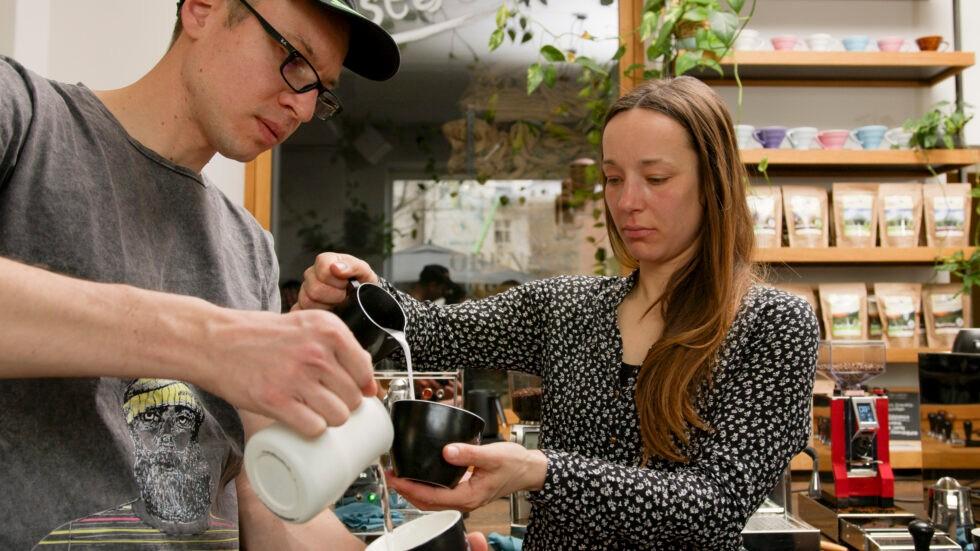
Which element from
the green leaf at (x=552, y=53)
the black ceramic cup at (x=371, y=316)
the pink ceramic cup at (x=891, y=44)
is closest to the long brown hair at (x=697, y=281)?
the black ceramic cup at (x=371, y=316)

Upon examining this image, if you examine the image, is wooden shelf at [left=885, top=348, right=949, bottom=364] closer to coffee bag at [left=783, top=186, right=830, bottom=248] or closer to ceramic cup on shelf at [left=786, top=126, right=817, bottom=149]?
coffee bag at [left=783, top=186, right=830, bottom=248]

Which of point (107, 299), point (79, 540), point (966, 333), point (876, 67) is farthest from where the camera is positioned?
point (876, 67)

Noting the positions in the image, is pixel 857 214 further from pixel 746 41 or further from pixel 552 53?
pixel 552 53

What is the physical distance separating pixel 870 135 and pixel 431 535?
2.79 meters

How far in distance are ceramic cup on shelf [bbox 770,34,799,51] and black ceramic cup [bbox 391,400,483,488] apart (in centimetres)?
262

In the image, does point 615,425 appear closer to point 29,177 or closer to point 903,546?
point 903,546

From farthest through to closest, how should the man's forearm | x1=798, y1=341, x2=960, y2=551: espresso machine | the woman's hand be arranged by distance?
x1=798, y1=341, x2=960, y2=551: espresso machine < the woman's hand < the man's forearm

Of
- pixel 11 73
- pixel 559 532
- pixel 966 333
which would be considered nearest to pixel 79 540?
pixel 11 73

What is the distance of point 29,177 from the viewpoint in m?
0.97

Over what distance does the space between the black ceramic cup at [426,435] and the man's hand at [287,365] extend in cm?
29

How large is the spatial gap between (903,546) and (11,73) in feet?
5.93

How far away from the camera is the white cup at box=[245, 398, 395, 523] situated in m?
0.73

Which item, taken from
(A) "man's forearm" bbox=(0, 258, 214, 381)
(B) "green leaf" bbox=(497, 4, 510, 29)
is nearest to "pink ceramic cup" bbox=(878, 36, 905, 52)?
(B) "green leaf" bbox=(497, 4, 510, 29)

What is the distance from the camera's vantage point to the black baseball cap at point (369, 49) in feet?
3.97
